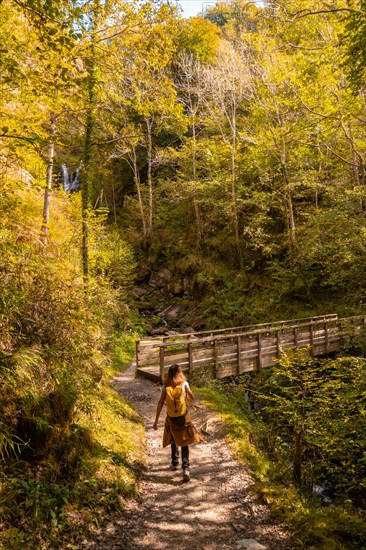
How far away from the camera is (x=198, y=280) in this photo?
74.8 feet

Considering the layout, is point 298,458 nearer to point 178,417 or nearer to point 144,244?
point 178,417

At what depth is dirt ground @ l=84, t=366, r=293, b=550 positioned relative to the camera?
13.9 feet

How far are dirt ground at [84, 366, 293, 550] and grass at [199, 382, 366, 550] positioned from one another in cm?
A: 19

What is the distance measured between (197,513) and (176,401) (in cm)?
156

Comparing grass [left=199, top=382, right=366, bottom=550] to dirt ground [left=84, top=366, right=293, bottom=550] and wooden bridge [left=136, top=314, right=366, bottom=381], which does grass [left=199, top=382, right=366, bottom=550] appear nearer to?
dirt ground [left=84, top=366, right=293, bottom=550]

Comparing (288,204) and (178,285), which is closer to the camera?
(288,204)

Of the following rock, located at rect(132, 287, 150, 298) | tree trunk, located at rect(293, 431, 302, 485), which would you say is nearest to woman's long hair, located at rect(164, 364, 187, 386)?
tree trunk, located at rect(293, 431, 302, 485)

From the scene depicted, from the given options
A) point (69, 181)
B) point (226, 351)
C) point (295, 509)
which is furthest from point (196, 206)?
point (295, 509)

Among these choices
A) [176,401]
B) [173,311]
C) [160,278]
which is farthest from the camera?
[160,278]

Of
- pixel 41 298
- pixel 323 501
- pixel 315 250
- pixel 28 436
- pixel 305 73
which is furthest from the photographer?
pixel 315 250

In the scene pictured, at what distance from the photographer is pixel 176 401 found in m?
5.56

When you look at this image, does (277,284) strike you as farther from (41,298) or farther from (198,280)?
(41,298)

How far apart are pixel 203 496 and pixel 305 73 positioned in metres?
Answer: 14.0

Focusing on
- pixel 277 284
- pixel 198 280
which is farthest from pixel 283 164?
pixel 198 280
